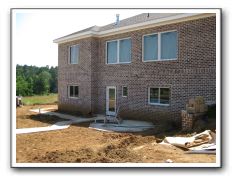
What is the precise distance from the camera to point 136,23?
46.3 ft

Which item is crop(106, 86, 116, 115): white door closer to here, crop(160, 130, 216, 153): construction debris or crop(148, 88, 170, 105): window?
crop(148, 88, 170, 105): window

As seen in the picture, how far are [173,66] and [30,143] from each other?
640 centimetres

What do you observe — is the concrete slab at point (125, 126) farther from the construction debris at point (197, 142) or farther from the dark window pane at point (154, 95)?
the construction debris at point (197, 142)

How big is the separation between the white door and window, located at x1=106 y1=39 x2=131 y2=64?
1.38 m

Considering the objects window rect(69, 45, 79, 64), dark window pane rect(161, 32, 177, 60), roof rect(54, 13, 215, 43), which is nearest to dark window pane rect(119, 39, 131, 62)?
roof rect(54, 13, 215, 43)

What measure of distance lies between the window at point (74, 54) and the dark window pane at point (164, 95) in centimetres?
659

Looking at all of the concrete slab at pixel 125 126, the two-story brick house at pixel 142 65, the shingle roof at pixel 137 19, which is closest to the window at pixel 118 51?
the two-story brick house at pixel 142 65

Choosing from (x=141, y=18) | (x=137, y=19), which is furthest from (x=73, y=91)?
(x=141, y=18)

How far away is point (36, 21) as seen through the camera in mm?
8547

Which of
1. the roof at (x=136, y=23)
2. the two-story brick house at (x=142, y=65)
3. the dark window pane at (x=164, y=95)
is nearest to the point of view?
the two-story brick house at (x=142, y=65)

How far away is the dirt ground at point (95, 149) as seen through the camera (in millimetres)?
7698

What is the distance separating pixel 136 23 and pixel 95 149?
23.4 feet

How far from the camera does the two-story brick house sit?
1202 centimetres

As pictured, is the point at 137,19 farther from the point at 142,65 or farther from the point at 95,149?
the point at 95,149
